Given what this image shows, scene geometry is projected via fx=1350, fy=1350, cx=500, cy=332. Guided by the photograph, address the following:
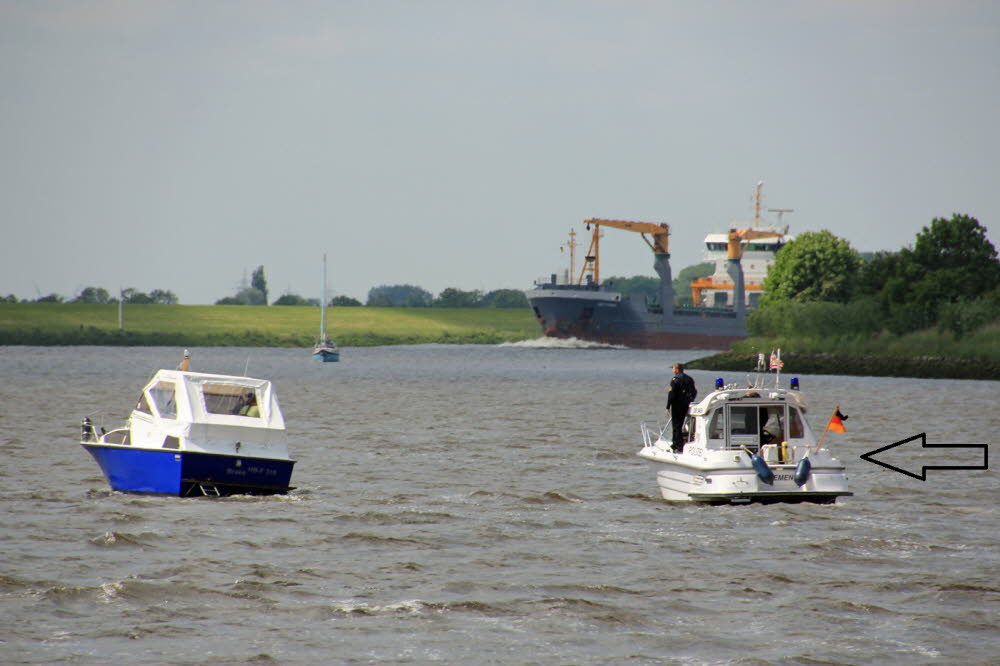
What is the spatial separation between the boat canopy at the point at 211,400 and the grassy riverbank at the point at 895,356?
71.1 m

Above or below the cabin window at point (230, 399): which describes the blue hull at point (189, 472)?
below

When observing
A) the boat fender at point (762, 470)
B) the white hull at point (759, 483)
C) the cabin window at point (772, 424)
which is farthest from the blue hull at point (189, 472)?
the cabin window at point (772, 424)

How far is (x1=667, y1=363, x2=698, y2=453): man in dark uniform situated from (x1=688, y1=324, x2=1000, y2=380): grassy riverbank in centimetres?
6656

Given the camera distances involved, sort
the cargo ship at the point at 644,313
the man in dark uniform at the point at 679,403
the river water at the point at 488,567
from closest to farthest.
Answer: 1. the river water at the point at 488,567
2. the man in dark uniform at the point at 679,403
3. the cargo ship at the point at 644,313

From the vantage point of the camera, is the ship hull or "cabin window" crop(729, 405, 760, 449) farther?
the ship hull

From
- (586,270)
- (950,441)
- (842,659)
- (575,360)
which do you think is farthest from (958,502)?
(586,270)

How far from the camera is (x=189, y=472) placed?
24.8 metres

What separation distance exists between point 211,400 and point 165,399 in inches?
37.1

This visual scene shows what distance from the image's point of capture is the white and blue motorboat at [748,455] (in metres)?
24.3

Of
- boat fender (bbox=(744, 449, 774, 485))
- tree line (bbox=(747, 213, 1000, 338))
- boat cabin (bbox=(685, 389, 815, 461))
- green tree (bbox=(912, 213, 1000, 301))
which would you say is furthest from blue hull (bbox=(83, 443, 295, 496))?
green tree (bbox=(912, 213, 1000, 301))

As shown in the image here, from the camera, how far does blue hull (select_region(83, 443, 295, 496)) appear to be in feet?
81.6

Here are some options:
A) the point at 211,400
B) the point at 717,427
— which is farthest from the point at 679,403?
the point at 211,400

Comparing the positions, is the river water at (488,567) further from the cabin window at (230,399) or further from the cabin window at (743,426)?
the cabin window at (230,399)

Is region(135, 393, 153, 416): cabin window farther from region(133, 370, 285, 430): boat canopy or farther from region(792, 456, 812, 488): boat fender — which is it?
region(792, 456, 812, 488): boat fender
